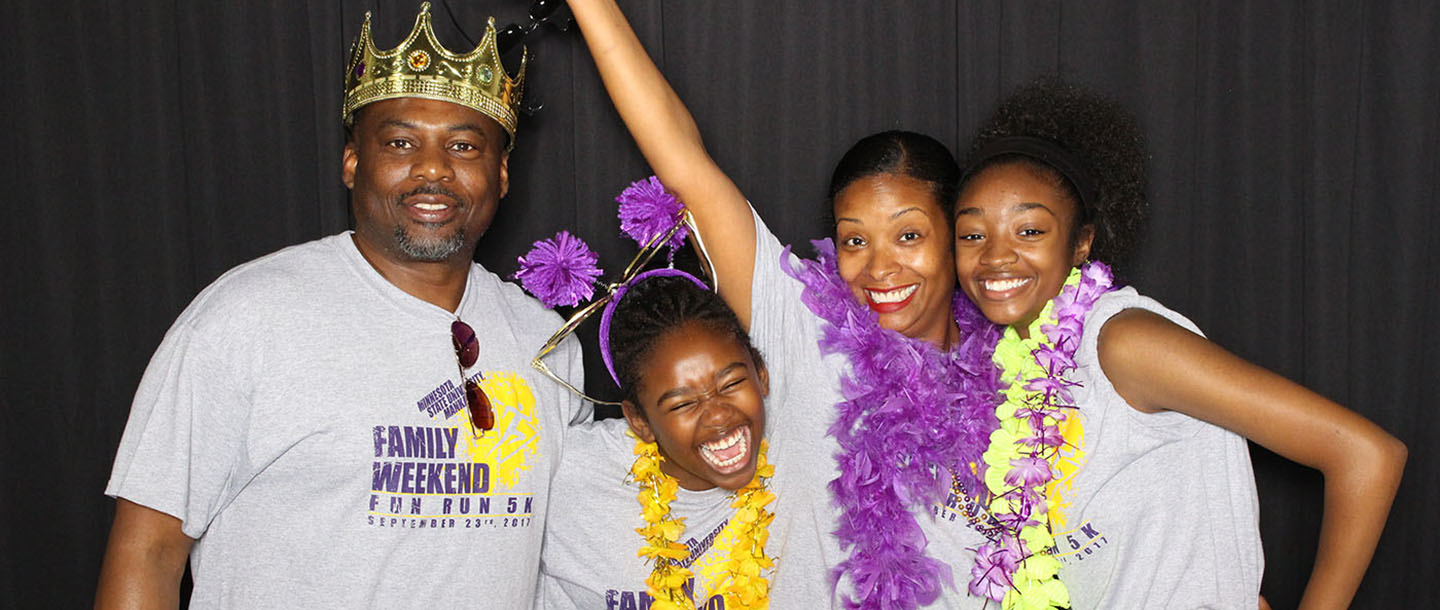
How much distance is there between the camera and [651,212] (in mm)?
1865

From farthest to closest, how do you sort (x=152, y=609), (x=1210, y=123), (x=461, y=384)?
1. (x=1210, y=123)
2. (x=461, y=384)
3. (x=152, y=609)

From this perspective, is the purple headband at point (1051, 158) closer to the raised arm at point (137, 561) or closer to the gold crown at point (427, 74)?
the gold crown at point (427, 74)

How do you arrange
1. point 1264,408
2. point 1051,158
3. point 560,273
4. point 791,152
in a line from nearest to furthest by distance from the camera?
point 1264,408 → point 1051,158 → point 560,273 → point 791,152

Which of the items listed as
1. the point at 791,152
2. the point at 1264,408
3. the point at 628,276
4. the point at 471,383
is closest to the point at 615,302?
the point at 628,276

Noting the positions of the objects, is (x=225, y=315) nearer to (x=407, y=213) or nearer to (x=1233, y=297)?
(x=407, y=213)

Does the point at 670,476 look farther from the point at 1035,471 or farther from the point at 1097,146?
the point at 1097,146

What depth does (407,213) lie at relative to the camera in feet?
5.88

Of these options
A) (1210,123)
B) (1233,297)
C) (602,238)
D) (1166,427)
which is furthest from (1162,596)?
(602,238)

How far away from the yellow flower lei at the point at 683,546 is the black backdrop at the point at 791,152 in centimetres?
69

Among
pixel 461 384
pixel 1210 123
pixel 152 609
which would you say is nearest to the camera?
pixel 152 609

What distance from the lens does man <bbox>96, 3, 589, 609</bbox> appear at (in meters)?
1.63

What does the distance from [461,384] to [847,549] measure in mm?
769

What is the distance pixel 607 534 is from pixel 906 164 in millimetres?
904

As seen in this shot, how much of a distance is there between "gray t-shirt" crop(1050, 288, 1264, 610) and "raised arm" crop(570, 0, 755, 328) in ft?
2.08
